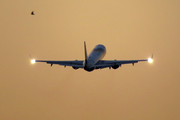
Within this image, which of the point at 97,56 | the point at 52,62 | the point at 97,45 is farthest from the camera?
the point at 97,45

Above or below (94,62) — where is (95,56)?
above

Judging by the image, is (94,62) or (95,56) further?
(95,56)

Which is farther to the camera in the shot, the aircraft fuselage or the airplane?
the aircraft fuselage

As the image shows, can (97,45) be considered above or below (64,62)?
above

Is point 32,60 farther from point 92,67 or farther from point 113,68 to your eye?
point 113,68

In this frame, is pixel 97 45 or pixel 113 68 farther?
pixel 97 45

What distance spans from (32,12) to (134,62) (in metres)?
30.3

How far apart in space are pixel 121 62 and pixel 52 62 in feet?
61.0

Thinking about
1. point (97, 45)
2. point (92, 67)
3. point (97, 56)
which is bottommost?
point (92, 67)

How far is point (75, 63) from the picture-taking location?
343 feet

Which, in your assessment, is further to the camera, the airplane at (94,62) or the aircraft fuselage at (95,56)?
the aircraft fuselage at (95,56)

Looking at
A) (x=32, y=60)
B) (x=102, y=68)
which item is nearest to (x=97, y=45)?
(x=102, y=68)

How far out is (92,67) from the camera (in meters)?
97.4

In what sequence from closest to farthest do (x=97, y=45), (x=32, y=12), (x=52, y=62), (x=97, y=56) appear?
(x=32, y=12)
(x=52, y=62)
(x=97, y=56)
(x=97, y=45)
